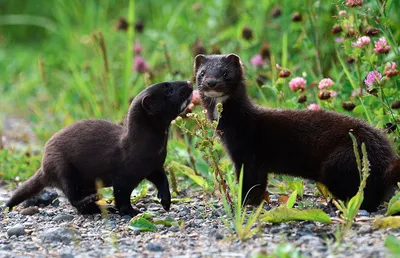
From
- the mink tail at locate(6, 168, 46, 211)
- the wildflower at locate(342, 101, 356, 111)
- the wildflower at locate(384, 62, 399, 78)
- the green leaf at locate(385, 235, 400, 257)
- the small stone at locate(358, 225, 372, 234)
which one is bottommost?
the small stone at locate(358, 225, 372, 234)

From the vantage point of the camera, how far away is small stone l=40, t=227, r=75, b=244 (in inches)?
184

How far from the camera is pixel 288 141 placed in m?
5.36

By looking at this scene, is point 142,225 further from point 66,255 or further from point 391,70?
point 391,70

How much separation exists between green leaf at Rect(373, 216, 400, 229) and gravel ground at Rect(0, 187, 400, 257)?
0.14ft

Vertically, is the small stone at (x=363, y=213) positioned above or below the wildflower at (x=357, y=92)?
below

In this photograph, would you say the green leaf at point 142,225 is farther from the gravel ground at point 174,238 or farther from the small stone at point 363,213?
the small stone at point 363,213

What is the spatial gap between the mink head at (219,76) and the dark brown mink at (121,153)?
0.52 feet

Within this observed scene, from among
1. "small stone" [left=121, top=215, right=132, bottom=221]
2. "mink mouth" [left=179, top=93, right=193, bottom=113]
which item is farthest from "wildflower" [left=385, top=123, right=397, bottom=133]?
"small stone" [left=121, top=215, right=132, bottom=221]

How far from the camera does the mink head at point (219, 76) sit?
5.58m

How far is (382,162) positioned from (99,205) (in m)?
2.04

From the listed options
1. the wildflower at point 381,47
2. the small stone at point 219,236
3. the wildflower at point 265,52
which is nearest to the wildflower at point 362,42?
the wildflower at point 381,47

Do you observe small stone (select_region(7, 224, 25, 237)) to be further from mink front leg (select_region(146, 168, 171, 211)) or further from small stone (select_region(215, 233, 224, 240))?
small stone (select_region(215, 233, 224, 240))

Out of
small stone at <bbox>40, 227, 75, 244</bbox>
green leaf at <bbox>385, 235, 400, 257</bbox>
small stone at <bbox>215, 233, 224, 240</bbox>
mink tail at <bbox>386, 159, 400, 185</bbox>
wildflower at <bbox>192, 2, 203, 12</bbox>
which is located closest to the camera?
green leaf at <bbox>385, 235, 400, 257</bbox>

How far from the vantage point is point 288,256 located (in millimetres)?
3660
